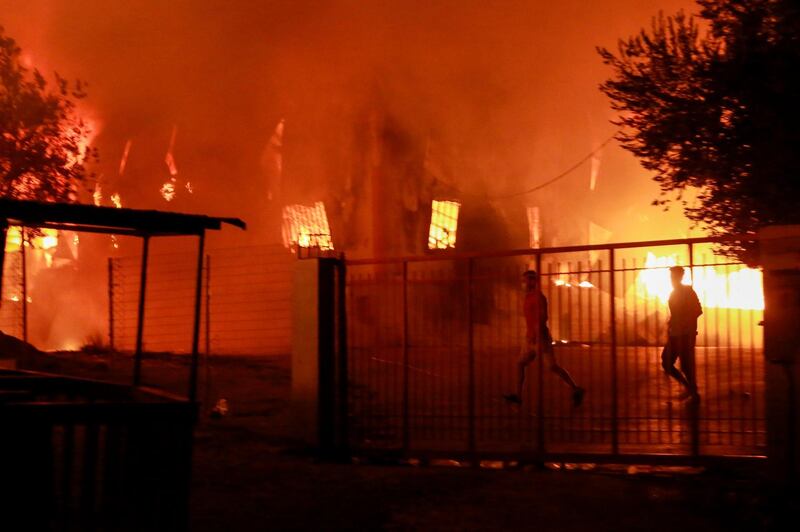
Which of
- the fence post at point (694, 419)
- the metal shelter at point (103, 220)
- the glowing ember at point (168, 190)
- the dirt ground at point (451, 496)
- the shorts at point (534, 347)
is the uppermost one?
the glowing ember at point (168, 190)

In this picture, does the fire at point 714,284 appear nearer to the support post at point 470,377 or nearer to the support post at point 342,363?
the support post at point 470,377

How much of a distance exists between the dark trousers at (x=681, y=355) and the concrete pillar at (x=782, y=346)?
1.20m

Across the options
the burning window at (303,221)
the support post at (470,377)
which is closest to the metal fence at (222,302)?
the burning window at (303,221)

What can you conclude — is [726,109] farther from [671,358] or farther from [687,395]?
[687,395]

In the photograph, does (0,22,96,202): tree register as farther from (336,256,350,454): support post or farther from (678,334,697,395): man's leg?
(678,334,697,395): man's leg

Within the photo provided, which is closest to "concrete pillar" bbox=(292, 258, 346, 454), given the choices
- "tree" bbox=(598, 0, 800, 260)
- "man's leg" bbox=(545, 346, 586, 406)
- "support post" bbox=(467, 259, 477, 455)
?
"support post" bbox=(467, 259, 477, 455)

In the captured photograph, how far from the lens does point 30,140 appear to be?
1619cm

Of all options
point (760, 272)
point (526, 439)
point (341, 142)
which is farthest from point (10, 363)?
point (341, 142)

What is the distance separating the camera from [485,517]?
21.3 ft

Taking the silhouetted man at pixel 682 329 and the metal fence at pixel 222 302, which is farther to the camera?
the metal fence at pixel 222 302

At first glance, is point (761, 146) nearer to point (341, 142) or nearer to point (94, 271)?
point (341, 142)

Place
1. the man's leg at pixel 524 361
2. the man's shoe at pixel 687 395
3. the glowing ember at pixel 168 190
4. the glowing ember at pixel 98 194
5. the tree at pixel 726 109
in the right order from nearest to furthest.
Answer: the man's shoe at pixel 687 395 < the man's leg at pixel 524 361 < the tree at pixel 726 109 < the glowing ember at pixel 168 190 < the glowing ember at pixel 98 194

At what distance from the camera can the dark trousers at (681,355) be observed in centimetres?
811

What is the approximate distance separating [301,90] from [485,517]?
1555cm
